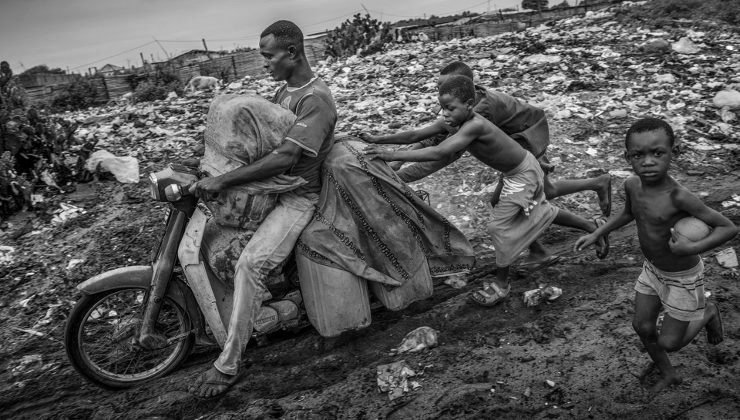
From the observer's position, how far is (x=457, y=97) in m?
3.22

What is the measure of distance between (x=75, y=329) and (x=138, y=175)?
314 cm

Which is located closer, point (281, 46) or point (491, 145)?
point (281, 46)

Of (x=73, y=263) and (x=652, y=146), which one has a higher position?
(x=652, y=146)

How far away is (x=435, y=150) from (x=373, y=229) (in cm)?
60

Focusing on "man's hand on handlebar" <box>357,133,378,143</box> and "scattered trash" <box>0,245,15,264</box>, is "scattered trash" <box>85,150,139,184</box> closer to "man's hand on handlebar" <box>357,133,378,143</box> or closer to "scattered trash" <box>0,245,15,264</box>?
"scattered trash" <box>0,245,15,264</box>

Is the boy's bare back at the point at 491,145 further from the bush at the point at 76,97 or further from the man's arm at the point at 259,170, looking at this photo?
the bush at the point at 76,97

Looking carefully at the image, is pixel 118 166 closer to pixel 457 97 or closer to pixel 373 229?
pixel 373 229

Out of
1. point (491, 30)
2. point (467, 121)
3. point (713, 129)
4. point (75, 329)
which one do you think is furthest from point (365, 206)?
point (491, 30)

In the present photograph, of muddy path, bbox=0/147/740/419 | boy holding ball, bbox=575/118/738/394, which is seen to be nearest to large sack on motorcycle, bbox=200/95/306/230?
muddy path, bbox=0/147/740/419

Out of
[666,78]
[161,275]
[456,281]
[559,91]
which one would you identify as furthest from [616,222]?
[666,78]

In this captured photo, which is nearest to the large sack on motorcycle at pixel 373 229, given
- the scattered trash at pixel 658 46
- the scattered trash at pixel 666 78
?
the scattered trash at pixel 666 78

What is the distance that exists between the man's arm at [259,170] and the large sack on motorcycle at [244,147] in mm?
75

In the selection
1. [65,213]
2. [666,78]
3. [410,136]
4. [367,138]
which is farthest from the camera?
[666,78]

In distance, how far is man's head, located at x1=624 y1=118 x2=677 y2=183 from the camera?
2225 millimetres
